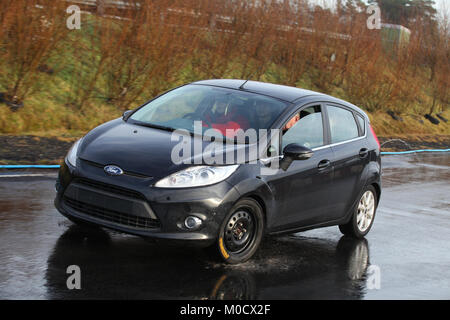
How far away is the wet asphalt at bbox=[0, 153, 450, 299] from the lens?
6.30 metres

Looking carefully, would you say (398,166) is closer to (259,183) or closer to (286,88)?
(286,88)

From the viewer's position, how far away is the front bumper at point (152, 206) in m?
6.70

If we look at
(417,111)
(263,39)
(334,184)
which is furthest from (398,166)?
(417,111)

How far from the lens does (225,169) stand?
276 inches

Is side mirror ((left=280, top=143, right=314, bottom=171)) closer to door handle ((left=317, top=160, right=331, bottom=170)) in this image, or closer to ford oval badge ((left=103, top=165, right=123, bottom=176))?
door handle ((left=317, top=160, right=331, bottom=170))

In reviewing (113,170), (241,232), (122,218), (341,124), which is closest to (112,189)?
(113,170)

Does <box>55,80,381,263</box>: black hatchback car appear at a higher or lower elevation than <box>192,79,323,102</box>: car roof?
lower

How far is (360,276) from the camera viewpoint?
750 cm

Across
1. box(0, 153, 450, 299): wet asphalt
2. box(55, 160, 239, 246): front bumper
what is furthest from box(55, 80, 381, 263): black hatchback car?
box(0, 153, 450, 299): wet asphalt

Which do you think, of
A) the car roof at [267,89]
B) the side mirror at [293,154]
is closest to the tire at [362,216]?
the car roof at [267,89]

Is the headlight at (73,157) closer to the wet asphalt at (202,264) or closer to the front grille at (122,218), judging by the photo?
the front grille at (122,218)

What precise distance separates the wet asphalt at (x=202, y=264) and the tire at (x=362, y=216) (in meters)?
0.15

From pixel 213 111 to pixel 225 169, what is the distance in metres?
1.35

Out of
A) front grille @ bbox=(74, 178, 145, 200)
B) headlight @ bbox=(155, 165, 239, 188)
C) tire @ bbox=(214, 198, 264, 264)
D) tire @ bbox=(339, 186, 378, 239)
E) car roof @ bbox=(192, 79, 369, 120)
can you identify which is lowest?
tire @ bbox=(339, 186, 378, 239)
